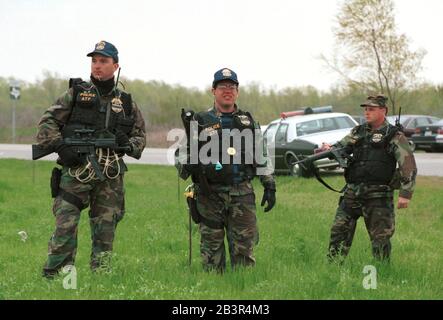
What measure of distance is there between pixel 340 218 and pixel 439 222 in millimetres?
3960

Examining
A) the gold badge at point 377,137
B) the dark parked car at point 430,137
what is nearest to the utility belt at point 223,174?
the gold badge at point 377,137

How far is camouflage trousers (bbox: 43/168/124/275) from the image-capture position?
5.43 metres

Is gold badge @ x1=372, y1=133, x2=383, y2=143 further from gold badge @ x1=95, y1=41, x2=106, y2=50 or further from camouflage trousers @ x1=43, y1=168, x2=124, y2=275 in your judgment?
gold badge @ x1=95, y1=41, x2=106, y2=50

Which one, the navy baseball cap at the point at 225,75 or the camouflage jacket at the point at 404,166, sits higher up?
the navy baseball cap at the point at 225,75

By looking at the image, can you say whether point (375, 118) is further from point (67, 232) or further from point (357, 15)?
point (357, 15)

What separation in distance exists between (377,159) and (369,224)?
69cm

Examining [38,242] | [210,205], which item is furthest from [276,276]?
[38,242]

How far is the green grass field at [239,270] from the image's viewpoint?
15.5 ft

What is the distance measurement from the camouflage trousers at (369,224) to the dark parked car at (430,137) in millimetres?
18383

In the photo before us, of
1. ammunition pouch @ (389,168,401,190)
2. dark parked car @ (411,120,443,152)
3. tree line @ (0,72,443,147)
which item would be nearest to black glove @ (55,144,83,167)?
ammunition pouch @ (389,168,401,190)

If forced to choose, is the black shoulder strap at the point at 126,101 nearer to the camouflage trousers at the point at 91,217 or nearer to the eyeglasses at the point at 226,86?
the camouflage trousers at the point at 91,217

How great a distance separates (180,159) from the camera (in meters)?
5.73

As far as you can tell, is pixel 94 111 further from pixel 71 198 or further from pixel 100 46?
pixel 71 198

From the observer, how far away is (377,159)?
6473 millimetres
